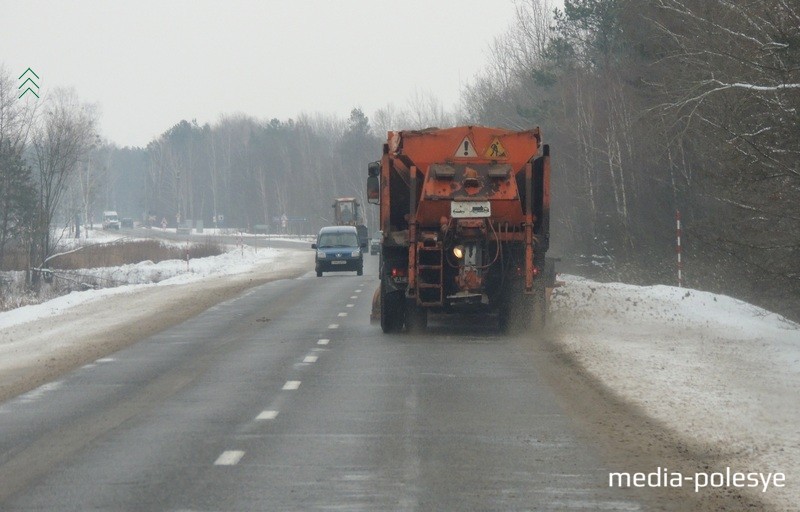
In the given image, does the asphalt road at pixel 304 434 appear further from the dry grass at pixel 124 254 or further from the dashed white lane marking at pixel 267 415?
the dry grass at pixel 124 254

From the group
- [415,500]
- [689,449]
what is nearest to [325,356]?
[689,449]

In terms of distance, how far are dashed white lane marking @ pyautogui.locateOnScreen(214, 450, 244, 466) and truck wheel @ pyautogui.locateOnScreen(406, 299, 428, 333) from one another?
441 inches

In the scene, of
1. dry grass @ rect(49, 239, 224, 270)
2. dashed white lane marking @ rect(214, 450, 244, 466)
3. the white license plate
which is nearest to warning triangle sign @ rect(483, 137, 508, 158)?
the white license plate

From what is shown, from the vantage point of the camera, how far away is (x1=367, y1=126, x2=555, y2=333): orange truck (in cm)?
1967

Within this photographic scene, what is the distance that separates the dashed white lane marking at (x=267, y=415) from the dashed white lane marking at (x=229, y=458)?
1891mm

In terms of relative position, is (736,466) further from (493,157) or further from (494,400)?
(493,157)

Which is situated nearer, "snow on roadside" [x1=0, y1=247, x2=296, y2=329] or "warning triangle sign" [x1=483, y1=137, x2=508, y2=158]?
"warning triangle sign" [x1=483, y1=137, x2=508, y2=158]

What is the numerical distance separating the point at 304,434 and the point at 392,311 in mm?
10170

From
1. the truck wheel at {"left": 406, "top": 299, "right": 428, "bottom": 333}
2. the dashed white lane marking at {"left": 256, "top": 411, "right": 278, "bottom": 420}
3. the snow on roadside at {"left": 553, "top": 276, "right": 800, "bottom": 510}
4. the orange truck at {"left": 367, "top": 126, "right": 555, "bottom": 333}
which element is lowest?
the dashed white lane marking at {"left": 256, "top": 411, "right": 278, "bottom": 420}

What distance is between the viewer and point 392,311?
20.8 m

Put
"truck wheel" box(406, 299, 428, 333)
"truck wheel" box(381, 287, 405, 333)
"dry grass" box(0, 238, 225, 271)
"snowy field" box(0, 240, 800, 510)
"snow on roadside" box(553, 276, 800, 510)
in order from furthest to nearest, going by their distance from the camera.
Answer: "dry grass" box(0, 238, 225, 271), "truck wheel" box(406, 299, 428, 333), "truck wheel" box(381, 287, 405, 333), "snowy field" box(0, 240, 800, 510), "snow on roadside" box(553, 276, 800, 510)

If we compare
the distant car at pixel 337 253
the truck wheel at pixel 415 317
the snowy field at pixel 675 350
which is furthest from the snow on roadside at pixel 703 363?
the distant car at pixel 337 253

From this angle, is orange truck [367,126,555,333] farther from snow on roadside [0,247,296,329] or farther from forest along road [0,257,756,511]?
snow on roadside [0,247,296,329]

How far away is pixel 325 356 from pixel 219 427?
6.49 meters
